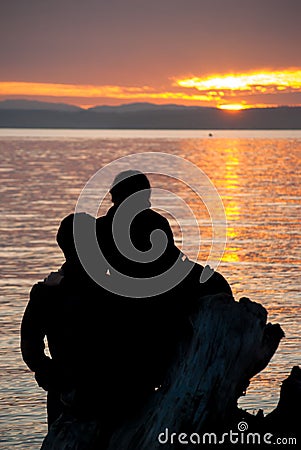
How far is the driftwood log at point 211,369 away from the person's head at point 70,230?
788 mm

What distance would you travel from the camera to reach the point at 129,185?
5977 mm

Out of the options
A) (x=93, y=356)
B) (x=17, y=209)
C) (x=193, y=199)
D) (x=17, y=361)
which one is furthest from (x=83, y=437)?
(x=193, y=199)

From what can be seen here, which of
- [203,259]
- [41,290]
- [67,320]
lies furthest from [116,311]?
[203,259]

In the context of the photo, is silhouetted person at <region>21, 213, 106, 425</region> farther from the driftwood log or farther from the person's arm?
the driftwood log

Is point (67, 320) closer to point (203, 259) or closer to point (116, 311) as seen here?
point (116, 311)

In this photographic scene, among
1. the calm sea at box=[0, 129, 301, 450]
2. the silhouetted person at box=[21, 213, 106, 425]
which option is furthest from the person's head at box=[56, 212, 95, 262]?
the calm sea at box=[0, 129, 301, 450]

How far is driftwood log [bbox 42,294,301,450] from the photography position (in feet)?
18.9

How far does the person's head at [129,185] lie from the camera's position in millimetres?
5953

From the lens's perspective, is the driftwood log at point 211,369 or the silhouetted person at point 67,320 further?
the silhouetted person at point 67,320

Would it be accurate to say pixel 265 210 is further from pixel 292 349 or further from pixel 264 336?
pixel 264 336

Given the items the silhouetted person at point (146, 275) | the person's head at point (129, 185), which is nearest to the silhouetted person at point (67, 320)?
the silhouetted person at point (146, 275)

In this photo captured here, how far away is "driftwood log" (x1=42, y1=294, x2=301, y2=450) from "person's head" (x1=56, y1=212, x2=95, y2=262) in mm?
788

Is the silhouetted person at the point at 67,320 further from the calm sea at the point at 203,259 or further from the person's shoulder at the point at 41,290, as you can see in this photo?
the calm sea at the point at 203,259

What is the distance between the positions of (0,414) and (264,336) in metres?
7.10
